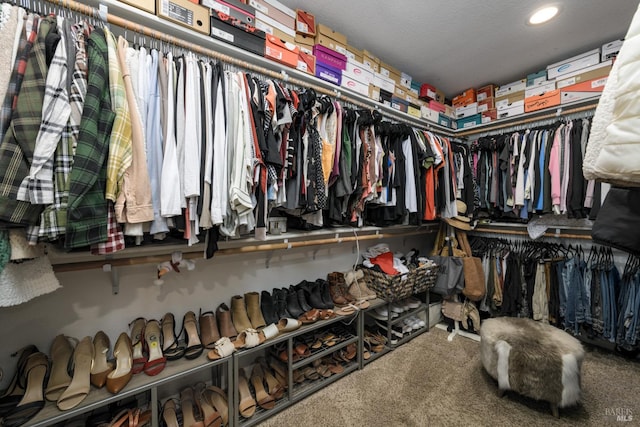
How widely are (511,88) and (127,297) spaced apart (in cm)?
373

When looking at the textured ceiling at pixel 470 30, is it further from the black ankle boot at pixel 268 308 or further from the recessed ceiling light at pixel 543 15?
the black ankle boot at pixel 268 308

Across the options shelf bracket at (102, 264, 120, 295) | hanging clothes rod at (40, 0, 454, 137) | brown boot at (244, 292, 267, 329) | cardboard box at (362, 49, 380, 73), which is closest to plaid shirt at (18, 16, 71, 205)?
hanging clothes rod at (40, 0, 454, 137)

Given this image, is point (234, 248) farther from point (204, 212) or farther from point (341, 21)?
point (341, 21)

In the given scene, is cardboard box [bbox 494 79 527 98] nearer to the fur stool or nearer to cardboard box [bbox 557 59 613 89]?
cardboard box [bbox 557 59 613 89]

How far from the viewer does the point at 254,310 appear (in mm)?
1641

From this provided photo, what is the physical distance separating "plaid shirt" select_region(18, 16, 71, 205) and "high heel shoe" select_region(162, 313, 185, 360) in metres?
0.89

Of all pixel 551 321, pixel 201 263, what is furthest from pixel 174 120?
pixel 551 321

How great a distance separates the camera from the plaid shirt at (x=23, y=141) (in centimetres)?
75

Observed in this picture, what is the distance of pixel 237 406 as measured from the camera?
1.37 m

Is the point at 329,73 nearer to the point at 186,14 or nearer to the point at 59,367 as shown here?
the point at 186,14

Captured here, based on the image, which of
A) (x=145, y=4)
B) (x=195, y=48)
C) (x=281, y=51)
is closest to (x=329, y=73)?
(x=281, y=51)

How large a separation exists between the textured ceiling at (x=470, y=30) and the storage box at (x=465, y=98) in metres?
0.34

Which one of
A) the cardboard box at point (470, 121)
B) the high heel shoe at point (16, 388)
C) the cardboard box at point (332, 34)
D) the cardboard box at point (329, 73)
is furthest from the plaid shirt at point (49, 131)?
the cardboard box at point (470, 121)

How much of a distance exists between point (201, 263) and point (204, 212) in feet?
1.96
